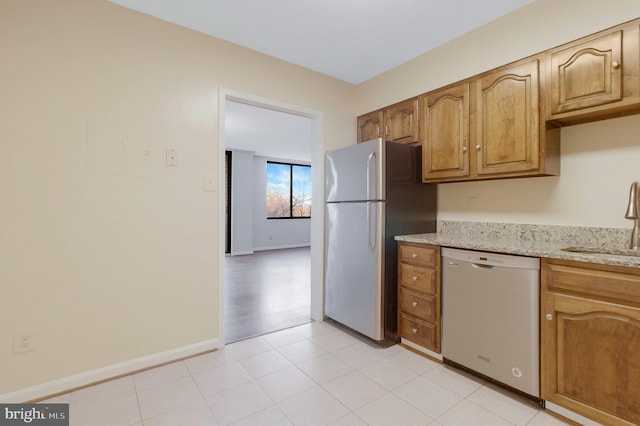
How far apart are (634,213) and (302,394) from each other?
219 centimetres

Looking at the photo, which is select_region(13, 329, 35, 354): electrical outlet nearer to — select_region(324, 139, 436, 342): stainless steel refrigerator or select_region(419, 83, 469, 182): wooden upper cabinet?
select_region(324, 139, 436, 342): stainless steel refrigerator

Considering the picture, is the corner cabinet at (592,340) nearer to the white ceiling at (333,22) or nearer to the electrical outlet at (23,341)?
the white ceiling at (333,22)

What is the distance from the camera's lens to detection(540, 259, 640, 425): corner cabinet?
1383 mm

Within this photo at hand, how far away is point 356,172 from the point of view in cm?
259

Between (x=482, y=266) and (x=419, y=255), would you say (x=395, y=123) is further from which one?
(x=482, y=266)

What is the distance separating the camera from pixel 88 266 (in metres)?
1.96

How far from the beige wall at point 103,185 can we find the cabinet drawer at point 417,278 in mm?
1545

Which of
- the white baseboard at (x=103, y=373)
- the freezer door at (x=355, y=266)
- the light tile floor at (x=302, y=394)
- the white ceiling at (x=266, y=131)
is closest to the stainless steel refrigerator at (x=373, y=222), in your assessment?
the freezer door at (x=355, y=266)

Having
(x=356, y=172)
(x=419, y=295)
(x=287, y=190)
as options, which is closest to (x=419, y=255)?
(x=419, y=295)

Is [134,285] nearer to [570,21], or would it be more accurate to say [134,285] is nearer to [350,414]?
[350,414]

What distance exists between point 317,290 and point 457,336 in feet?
4.69

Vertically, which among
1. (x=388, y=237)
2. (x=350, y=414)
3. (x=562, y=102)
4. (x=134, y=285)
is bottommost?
(x=350, y=414)

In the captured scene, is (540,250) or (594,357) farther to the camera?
(540,250)

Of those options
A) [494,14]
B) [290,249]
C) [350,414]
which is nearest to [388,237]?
[350,414]
